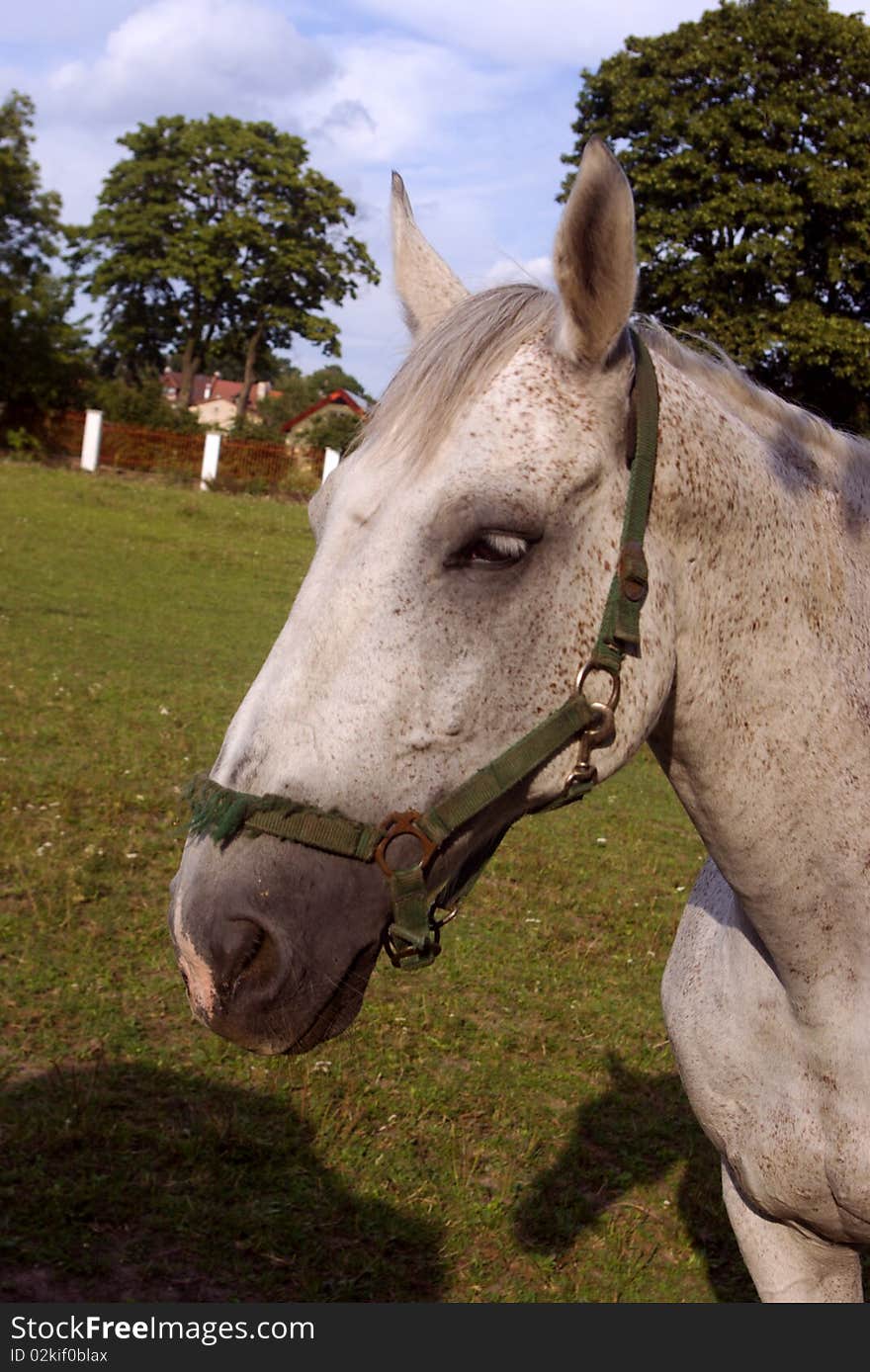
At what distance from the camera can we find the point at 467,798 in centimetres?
186

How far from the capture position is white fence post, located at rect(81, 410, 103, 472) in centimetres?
2981

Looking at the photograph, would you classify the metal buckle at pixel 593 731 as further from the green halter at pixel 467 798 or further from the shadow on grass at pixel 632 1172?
the shadow on grass at pixel 632 1172

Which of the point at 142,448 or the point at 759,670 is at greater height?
the point at 759,670

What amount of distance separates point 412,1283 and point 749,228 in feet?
89.2

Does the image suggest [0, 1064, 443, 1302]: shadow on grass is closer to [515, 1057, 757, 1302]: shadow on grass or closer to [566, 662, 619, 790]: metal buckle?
[515, 1057, 757, 1302]: shadow on grass

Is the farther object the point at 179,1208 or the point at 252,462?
the point at 252,462

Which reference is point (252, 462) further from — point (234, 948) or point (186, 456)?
point (234, 948)

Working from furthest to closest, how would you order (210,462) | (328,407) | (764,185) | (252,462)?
(328,407) → (252,462) → (210,462) → (764,185)

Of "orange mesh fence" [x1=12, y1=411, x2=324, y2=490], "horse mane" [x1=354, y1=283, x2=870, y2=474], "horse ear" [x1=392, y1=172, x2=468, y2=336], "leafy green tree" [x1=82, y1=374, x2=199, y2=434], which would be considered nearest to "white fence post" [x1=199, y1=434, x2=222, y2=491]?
"orange mesh fence" [x1=12, y1=411, x2=324, y2=490]

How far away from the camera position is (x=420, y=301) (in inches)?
94.7

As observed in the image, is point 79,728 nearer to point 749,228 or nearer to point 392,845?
point 392,845

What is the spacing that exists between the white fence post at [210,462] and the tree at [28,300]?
18.6 ft

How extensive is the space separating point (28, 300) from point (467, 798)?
35.4m

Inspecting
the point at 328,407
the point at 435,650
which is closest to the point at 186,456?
the point at 328,407
